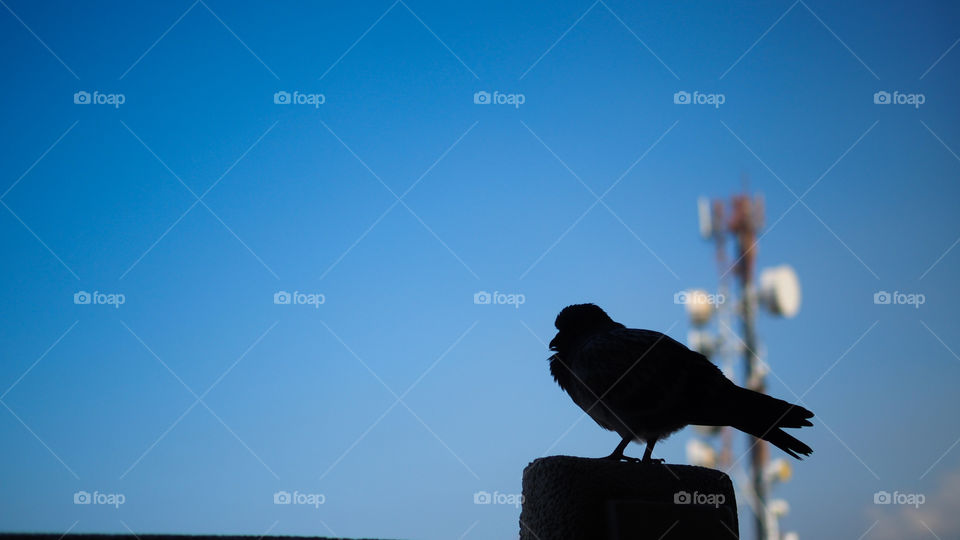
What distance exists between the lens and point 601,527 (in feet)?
9.55

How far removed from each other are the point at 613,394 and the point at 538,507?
0.66m

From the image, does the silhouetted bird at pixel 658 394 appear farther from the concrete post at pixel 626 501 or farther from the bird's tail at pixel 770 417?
the concrete post at pixel 626 501

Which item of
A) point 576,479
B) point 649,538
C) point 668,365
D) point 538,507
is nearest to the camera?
point 649,538

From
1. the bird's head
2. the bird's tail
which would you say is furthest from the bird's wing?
the bird's head

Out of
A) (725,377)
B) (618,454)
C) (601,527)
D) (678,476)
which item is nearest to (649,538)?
(601,527)

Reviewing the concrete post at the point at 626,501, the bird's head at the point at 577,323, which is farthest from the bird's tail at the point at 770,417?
Answer: the bird's head at the point at 577,323

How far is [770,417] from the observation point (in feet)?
10.6

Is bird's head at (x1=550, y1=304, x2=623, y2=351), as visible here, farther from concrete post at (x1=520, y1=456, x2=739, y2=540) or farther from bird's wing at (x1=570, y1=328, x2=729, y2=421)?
concrete post at (x1=520, y1=456, x2=739, y2=540)

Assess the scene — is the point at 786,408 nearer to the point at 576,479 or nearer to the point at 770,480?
the point at 576,479

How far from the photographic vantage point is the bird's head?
381 centimetres

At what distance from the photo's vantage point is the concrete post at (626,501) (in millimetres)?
2836

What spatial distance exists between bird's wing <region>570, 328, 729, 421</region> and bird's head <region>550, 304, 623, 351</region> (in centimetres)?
31

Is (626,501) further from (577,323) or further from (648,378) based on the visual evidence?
(577,323)

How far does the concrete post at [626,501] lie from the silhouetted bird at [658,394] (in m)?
0.32
